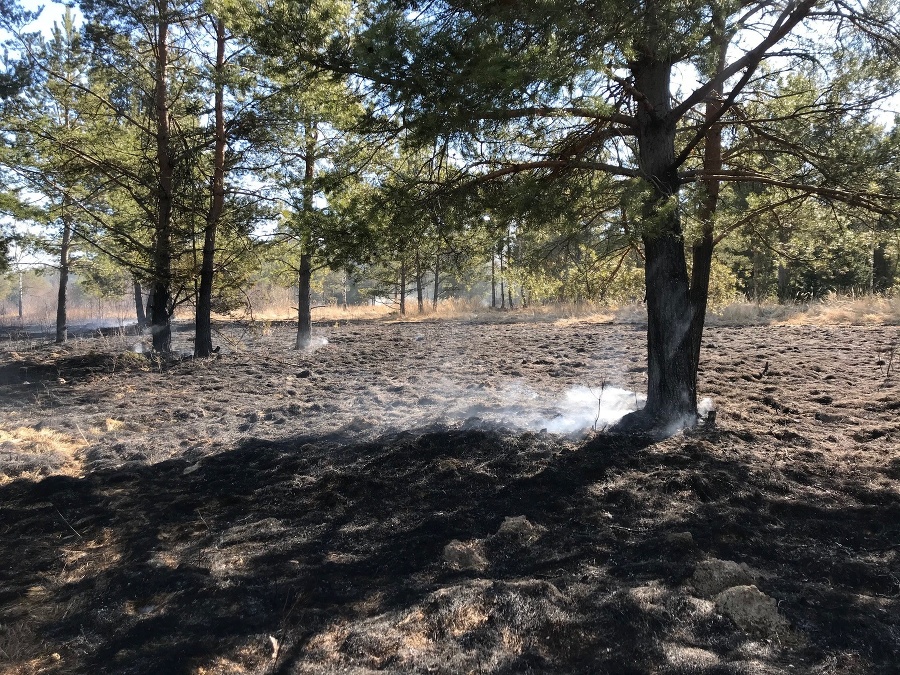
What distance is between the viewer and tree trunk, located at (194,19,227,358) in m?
10.3

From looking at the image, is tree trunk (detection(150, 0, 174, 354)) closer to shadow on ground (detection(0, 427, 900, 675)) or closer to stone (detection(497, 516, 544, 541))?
shadow on ground (detection(0, 427, 900, 675))

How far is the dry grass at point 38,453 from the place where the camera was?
4.91m

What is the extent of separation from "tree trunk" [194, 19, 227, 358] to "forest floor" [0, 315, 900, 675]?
360 cm

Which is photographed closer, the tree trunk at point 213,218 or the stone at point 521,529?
the stone at point 521,529

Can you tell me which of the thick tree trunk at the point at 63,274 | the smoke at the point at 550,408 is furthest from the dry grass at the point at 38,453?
the thick tree trunk at the point at 63,274

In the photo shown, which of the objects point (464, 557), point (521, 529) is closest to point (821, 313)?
point (521, 529)

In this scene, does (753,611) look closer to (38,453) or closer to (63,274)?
(38,453)

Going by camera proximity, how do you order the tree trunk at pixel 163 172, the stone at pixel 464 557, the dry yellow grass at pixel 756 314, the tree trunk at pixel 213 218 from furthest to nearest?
1. the dry yellow grass at pixel 756 314
2. the tree trunk at pixel 213 218
3. the tree trunk at pixel 163 172
4. the stone at pixel 464 557

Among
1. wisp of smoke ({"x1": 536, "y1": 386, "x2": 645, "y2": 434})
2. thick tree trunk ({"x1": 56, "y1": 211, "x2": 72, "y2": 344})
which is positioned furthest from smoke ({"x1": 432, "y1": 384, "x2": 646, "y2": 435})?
thick tree trunk ({"x1": 56, "y1": 211, "x2": 72, "y2": 344})

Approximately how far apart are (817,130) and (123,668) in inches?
235

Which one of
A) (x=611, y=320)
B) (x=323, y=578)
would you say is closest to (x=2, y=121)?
(x=323, y=578)

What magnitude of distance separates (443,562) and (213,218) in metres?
9.17

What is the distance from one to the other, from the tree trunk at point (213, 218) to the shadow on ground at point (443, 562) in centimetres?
642

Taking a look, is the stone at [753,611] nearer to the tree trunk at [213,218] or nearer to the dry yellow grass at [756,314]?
the dry yellow grass at [756,314]
